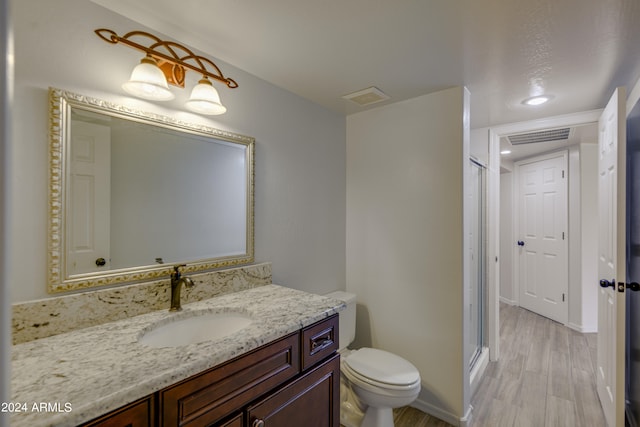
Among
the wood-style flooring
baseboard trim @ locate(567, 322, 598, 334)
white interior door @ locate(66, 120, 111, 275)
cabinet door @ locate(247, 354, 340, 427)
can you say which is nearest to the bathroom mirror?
white interior door @ locate(66, 120, 111, 275)

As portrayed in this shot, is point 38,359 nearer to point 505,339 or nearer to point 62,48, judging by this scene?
point 62,48

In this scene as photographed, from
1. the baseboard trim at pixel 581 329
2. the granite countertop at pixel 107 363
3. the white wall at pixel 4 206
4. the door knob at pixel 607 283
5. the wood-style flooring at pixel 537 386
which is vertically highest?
the white wall at pixel 4 206

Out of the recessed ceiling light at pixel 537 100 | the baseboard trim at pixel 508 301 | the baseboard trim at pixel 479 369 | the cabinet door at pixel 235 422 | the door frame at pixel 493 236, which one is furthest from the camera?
the baseboard trim at pixel 508 301

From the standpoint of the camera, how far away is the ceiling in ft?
3.85

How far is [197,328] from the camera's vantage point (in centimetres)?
128

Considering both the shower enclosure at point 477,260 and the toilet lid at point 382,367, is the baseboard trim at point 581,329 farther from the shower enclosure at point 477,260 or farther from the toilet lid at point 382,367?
the toilet lid at point 382,367

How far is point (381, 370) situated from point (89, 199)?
1.67 meters

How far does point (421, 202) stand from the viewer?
207 centimetres

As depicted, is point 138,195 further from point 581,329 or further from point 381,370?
point 581,329

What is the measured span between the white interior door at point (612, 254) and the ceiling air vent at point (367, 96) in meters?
1.28

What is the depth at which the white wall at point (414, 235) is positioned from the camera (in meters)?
1.91

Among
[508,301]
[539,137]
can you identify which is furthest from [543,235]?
[539,137]

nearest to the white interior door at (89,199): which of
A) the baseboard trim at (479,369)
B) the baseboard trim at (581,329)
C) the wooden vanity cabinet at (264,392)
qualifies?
the wooden vanity cabinet at (264,392)

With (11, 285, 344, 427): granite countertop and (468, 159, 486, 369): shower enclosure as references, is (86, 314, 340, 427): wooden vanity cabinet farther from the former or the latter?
(468, 159, 486, 369): shower enclosure
